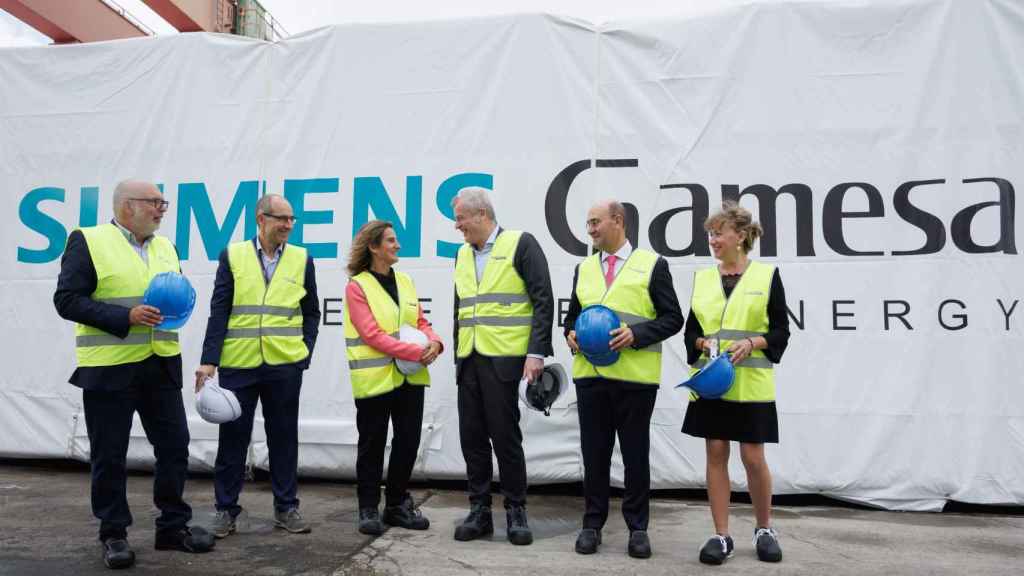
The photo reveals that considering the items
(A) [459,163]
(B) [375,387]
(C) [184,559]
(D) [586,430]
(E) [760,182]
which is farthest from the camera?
(A) [459,163]

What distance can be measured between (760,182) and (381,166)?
96.8 inches

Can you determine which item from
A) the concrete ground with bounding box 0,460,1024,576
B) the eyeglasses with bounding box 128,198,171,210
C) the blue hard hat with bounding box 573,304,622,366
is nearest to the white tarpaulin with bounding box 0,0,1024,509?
the concrete ground with bounding box 0,460,1024,576

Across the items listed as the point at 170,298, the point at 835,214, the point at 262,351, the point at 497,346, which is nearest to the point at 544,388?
the point at 497,346

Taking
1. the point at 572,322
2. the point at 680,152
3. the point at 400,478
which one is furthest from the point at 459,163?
the point at 400,478

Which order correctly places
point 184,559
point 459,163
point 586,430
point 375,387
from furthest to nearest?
point 459,163, point 375,387, point 586,430, point 184,559

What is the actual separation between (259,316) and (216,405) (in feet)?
1.66

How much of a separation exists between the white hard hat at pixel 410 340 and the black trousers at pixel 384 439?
0.12 metres

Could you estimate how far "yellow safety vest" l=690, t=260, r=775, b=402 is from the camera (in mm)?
3375

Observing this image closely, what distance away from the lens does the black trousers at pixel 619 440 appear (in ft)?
11.3

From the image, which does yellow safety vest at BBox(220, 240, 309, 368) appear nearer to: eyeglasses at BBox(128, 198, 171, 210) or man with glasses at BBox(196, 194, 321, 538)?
man with glasses at BBox(196, 194, 321, 538)

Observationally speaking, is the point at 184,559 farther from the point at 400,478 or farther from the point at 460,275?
the point at 460,275

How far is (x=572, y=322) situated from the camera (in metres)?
3.72

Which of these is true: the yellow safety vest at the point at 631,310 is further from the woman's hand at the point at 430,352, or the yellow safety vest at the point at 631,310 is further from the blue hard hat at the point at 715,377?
the woman's hand at the point at 430,352

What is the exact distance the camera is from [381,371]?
3793 mm
